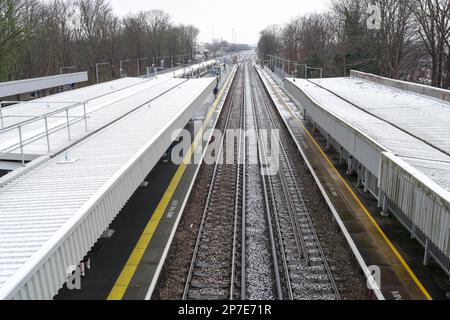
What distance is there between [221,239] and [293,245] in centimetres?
197

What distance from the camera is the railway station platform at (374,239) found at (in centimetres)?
915

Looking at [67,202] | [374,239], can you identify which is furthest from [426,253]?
[67,202]

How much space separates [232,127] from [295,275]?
765 inches

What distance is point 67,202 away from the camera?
816cm

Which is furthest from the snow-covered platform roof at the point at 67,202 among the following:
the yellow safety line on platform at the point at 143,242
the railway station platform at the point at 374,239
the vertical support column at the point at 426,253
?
the vertical support column at the point at 426,253

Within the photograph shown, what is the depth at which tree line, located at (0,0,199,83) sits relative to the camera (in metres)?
38.6

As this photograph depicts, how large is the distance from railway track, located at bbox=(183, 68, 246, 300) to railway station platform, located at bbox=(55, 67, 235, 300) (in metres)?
0.82

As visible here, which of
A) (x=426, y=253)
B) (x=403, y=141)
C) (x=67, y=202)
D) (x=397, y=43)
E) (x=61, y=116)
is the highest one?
(x=397, y=43)

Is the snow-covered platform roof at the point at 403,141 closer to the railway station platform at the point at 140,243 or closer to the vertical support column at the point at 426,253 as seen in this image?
the vertical support column at the point at 426,253

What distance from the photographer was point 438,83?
33.9 m

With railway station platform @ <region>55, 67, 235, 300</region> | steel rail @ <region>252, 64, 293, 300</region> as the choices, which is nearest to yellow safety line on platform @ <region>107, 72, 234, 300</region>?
railway station platform @ <region>55, 67, 235, 300</region>

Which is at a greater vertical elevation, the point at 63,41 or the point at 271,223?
the point at 63,41

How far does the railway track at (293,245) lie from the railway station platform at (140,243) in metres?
2.82

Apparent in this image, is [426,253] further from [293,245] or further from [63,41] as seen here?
[63,41]
